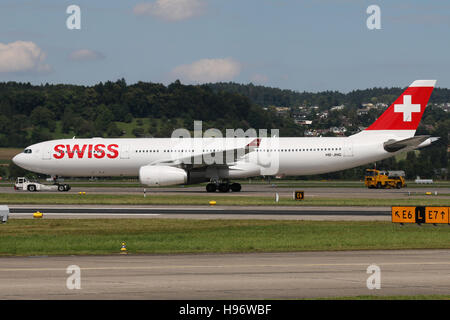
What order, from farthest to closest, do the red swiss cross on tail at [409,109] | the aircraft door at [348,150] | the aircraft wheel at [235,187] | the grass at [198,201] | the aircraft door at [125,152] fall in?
the red swiss cross on tail at [409,109] < the aircraft door at [125,152] < the aircraft door at [348,150] < the aircraft wheel at [235,187] < the grass at [198,201]

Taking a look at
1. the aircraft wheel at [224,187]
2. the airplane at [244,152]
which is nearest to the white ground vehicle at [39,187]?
the airplane at [244,152]

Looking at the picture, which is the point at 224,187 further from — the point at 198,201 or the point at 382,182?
the point at 382,182

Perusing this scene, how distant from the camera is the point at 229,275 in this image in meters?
17.5

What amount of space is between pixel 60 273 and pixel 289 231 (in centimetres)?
1249

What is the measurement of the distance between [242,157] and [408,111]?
50.6 ft

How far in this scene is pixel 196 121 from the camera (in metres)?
182

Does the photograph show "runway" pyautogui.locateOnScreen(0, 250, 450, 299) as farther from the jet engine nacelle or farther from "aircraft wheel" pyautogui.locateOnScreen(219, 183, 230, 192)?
"aircraft wheel" pyautogui.locateOnScreen(219, 183, 230, 192)

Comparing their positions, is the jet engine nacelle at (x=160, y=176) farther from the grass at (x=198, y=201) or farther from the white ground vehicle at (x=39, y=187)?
the white ground vehicle at (x=39, y=187)

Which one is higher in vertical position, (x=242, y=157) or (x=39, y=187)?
(x=242, y=157)

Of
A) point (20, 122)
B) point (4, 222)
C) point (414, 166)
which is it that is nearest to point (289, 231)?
point (4, 222)

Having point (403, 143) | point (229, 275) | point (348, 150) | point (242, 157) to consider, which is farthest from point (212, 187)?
point (229, 275)

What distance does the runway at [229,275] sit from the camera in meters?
15.0

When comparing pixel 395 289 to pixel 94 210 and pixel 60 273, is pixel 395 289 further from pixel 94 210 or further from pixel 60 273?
pixel 94 210
